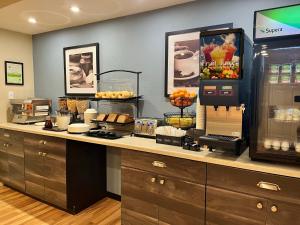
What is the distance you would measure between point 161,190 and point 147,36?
160 cm

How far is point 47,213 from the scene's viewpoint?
A: 8.35 feet

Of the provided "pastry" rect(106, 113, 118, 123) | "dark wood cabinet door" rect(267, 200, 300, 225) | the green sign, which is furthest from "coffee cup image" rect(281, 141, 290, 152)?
"pastry" rect(106, 113, 118, 123)

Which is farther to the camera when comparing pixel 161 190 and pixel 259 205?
pixel 161 190

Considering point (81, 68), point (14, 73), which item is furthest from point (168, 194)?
point (14, 73)

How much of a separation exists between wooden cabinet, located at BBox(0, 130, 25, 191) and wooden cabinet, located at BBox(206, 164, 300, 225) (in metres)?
2.35

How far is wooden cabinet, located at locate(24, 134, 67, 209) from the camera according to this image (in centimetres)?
249

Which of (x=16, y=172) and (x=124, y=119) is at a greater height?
(x=124, y=119)

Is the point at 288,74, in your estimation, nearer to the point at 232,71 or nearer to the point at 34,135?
the point at 232,71

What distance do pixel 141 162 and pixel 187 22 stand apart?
4.59ft

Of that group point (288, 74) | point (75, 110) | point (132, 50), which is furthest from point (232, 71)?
point (75, 110)

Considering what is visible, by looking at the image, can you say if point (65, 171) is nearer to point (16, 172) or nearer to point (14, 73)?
point (16, 172)

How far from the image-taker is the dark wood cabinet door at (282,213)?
131 centimetres

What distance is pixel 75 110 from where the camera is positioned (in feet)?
9.92

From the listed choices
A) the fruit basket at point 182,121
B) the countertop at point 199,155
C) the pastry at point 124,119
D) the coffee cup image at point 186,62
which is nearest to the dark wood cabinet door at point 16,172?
the countertop at point 199,155
